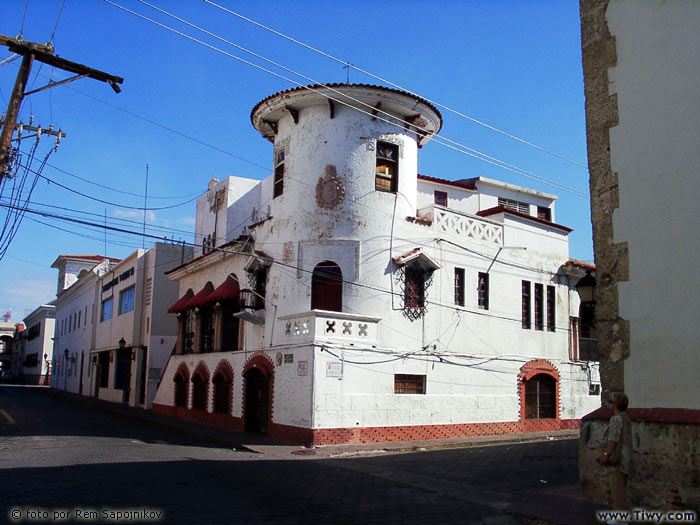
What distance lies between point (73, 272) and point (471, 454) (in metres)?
52.2

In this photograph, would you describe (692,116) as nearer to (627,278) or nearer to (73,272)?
(627,278)

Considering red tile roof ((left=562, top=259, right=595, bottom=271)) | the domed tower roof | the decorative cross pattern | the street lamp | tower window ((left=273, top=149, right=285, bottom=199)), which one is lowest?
the street lamp

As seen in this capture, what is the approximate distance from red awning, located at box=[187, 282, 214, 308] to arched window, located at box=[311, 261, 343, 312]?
555 centimetres

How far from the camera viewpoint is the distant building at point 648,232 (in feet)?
26.7

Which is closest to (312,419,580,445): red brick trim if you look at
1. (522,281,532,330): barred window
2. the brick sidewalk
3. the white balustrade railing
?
the brick sidewalk

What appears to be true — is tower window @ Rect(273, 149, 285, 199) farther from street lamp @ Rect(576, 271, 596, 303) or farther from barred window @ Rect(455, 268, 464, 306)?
street lamp @ Rect(576, 271, 596, 303)

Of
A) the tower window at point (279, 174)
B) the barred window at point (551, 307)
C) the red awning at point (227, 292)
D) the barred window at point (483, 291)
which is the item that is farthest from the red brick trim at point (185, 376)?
the barred window at point (551, 307)

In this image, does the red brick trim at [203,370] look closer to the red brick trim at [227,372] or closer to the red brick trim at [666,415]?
the red brick trim at [227,372]

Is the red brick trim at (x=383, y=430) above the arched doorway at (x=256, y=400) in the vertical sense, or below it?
below

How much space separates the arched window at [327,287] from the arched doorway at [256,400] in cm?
323

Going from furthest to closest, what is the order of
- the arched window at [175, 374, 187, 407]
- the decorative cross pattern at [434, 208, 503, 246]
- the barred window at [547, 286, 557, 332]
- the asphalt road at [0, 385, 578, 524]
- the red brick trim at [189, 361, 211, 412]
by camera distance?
1. the arched window at [175, 374, 187, 407]
2. the barred window at [547, 286, 557, 332]
3. the red brick trim at [189, 361, 211, 412]
4. the decorative cross pattern at [434, 208, 503, 246]
5. the asphalt road at [0, 385, 578, 524]

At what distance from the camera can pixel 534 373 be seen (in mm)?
22438

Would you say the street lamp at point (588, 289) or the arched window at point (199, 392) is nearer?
the street lamp at point (588, 289)

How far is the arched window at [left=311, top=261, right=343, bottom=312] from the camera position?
1831cm
